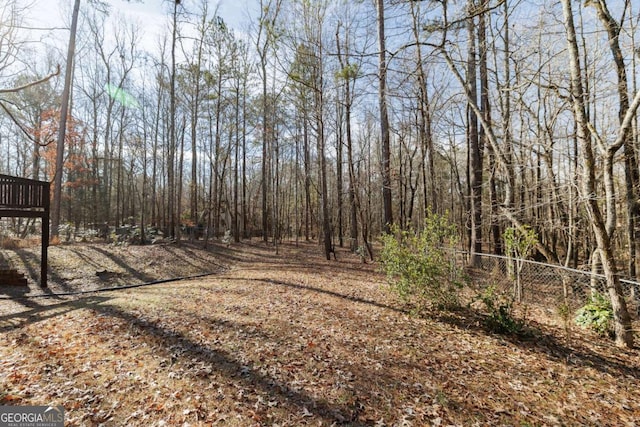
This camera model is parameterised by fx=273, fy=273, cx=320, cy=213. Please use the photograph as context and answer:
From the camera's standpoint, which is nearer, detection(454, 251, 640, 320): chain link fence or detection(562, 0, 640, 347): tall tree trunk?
detection(562, 0, 640, 347): tall tree trunk

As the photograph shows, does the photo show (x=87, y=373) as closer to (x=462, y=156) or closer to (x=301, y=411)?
(x=301, y=411)

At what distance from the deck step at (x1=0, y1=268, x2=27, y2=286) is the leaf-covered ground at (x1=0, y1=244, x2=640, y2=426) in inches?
60.3

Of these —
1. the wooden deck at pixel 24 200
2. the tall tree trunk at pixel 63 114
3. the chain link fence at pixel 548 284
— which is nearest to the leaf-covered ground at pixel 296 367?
the chain link fence at pixel 548 284

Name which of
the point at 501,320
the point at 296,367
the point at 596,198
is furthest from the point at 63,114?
the point at 596,198

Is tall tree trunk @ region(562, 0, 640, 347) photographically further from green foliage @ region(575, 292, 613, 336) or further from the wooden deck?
the wooden deck

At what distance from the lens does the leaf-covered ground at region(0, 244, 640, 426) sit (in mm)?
2713

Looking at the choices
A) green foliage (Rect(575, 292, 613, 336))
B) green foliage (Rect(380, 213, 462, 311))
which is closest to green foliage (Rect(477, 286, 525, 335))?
green foliage (Rect(380, 213, 462, 311))

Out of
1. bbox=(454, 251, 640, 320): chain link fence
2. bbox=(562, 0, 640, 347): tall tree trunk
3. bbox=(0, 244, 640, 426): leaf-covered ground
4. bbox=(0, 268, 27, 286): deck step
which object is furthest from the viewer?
bbox=(0, 268, 27, 286): deck step

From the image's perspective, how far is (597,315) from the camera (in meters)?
4.68

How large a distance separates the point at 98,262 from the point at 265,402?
8748 mm

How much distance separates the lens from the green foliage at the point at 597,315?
4523 mm

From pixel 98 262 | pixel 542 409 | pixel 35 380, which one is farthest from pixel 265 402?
pixel 98 262

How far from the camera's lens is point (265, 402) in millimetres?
2846

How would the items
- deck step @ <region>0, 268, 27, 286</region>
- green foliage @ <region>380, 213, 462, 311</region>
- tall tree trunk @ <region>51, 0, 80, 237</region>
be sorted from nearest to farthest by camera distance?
1. green foliage @ <region>380, 213, 462, 311</region>
2. deck step @ <region>0, 268, 27, 286</region>
3. tall tree trunk @ <region>51, 0, 80, 237</region>
